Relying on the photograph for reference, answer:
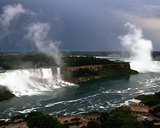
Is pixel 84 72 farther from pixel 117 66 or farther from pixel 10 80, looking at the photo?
pixel 10 80

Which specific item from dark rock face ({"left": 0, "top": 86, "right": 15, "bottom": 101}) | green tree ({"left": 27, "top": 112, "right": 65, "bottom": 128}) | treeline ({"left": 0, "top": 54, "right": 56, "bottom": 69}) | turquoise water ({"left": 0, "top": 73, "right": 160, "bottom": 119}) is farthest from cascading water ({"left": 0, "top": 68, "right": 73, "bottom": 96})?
green tree ({"left": 27, "top": 112, "right": 65, "bottom": 128})

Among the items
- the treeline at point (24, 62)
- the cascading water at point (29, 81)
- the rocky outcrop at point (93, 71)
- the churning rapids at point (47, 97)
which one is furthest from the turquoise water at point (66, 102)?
the treeline at point (24, 62)

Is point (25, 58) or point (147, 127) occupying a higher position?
point (25, 58)

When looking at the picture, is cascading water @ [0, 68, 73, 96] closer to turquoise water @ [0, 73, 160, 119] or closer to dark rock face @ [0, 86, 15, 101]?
dark rock face @ [0, 86, 15, 101]

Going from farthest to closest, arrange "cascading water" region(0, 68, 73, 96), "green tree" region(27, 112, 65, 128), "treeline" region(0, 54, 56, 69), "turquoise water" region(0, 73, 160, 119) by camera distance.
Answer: "treeline" region(0, 54, 56, 69), "cascading water" region(0, 68, 73, 96), "turquoise water" region(0, 73, 160, 119), "green tree" region(27, 112, 65, 128)

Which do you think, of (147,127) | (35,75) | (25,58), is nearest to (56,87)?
(35,75)

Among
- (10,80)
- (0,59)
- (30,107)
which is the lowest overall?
(30,107)

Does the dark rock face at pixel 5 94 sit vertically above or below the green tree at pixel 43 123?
below

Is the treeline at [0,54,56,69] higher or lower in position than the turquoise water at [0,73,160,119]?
higher

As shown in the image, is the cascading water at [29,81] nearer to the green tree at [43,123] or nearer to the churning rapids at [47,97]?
the churning rapids at [47,97]
